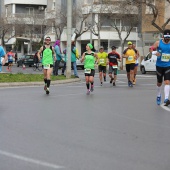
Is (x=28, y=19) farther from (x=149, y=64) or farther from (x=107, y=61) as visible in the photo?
(x=107, y=61)

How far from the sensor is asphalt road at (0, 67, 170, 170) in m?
6.39

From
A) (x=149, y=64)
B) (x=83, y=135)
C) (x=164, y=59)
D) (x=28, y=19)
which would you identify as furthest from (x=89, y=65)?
(x=28, y=19)

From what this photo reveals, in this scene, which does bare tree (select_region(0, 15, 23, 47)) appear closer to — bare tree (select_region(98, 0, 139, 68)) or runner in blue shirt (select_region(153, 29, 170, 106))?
bare tree (select_region(98, 0, 139, 68))

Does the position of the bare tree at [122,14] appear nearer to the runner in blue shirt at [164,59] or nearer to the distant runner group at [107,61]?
the distant runner group at [107,61]

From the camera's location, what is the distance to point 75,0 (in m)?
64.4

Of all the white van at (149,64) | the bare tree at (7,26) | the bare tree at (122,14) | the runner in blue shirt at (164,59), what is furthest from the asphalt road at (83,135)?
the bare tree at (7,26)

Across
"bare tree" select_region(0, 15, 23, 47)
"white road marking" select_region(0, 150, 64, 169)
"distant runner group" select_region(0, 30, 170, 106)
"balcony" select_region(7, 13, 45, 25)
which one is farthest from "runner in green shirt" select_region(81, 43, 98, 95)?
"bare tree" select_region(0, 15, 23, 47)

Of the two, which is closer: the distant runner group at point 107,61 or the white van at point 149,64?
the distant runner group at point 107,61

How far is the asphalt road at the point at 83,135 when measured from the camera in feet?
21.0

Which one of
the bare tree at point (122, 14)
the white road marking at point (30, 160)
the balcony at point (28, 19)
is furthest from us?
the balcony at point (28, 19)

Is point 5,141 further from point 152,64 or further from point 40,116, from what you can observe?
point 152,64

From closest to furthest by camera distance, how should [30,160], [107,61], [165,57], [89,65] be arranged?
[30,160] → [165,57] → [89,65] → [107,61]

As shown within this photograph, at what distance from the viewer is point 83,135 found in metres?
8.24

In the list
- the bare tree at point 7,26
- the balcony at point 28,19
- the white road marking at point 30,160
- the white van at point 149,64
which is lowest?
the white van at point 149,64
